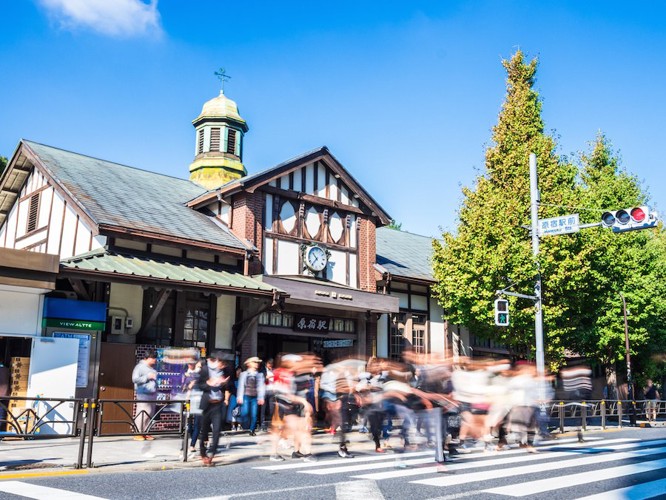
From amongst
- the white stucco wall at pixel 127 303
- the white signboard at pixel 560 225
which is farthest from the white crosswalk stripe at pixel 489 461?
the white stucco wall at pixel 127 303

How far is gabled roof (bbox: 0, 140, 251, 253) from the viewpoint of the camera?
16891mm

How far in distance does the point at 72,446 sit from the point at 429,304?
49.3 ft

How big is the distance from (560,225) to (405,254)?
10181 mm

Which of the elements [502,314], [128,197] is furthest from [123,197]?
[502,314]

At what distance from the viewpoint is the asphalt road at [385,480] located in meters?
7.56

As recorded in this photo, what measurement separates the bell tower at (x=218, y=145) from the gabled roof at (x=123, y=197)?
4667mm

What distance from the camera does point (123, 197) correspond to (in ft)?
62.3

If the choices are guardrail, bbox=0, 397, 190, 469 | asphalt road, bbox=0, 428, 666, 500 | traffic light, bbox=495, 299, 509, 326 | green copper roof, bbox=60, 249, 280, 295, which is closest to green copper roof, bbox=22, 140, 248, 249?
green copper roof, bbox=60, 249, 280, 295

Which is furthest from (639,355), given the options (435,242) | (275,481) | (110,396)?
(275,481)

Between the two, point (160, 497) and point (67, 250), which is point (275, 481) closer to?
point (160, 497)

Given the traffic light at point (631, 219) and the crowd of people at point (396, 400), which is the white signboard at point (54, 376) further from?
the traffic light at point (631, 219)

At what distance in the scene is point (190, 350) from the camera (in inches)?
660

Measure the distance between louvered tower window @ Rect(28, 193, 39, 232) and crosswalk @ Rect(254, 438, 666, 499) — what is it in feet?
41.9

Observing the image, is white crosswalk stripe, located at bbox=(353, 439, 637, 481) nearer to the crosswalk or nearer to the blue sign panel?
the crosswalk
